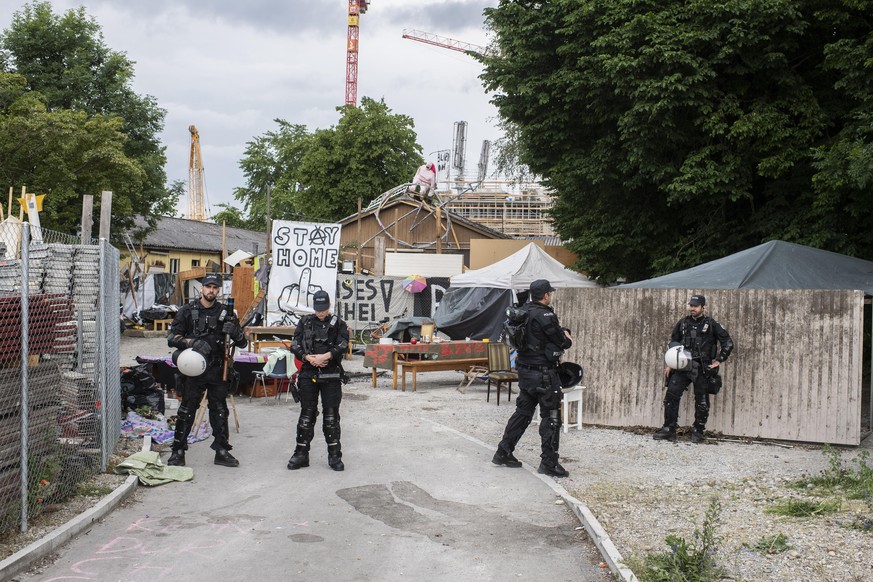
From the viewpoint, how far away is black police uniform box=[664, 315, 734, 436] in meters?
10.5

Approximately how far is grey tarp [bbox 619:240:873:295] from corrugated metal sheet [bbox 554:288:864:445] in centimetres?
68

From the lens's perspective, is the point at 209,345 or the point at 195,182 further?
the point at 195,182

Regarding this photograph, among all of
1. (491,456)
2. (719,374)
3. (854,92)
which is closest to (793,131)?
(854,92)

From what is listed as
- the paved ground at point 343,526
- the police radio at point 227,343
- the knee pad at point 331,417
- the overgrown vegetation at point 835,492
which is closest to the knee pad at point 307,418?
the knee pad at point 331,417

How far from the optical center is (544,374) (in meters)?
8.78

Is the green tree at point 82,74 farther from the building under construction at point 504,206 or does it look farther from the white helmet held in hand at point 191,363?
the building under construction at point 504,206

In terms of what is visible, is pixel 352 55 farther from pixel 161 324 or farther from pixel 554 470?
pixel 554 470

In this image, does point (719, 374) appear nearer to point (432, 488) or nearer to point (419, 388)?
point (432, 488)

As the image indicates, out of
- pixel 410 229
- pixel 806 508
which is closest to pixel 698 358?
pixel 806 508

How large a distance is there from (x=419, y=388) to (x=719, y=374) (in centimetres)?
702

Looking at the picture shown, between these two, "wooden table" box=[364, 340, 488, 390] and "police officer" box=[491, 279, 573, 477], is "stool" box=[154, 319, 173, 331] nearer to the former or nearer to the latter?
"wooden table" box=[364, 340, 488, 390]

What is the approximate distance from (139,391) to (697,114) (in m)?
11.6

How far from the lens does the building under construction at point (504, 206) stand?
6531cm

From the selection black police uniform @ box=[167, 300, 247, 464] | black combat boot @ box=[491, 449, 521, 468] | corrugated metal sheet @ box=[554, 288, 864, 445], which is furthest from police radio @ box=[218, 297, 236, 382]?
corrugated metal sheet @ box=[554, 288, 864, 445]
